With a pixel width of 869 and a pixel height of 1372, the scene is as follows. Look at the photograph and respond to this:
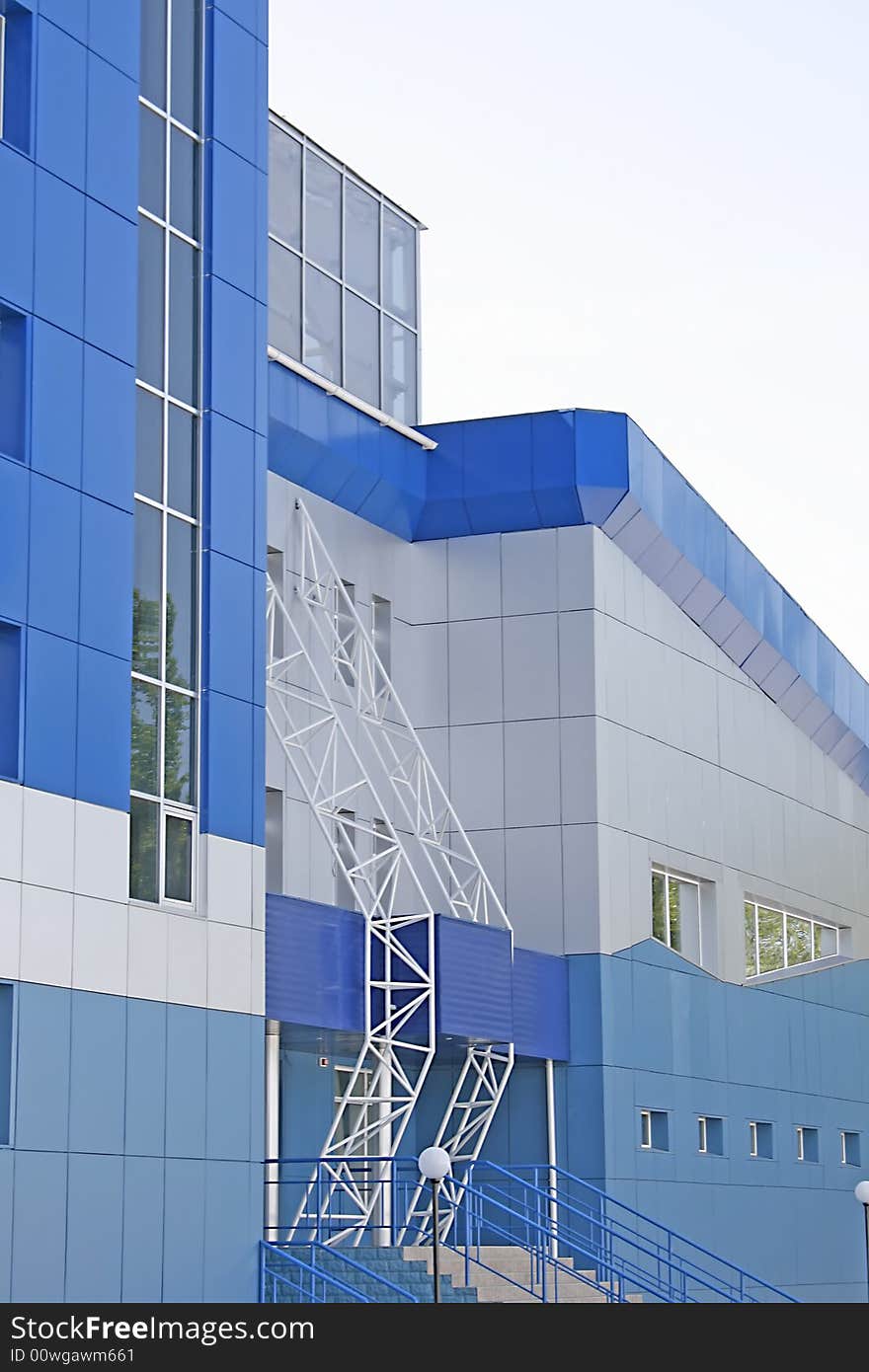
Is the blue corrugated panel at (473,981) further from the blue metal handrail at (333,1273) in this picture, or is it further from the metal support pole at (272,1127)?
the blue metal handrail at (333,1273)

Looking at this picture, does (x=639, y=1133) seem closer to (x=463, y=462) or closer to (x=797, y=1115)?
(x=797, y=1115)

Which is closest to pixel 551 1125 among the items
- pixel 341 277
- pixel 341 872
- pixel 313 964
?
pixel 341 872

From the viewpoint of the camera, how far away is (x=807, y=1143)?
35.0 meters

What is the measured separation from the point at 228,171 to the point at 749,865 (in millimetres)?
17165

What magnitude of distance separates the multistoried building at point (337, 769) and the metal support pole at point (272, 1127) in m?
0.12

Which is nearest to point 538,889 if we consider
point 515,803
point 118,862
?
point 515,803

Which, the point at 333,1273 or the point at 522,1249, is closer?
the point at 333,1273

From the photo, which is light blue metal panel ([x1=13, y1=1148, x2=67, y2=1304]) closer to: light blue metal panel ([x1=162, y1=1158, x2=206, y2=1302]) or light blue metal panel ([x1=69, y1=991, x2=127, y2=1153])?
light blue metal panel ([x1=69, y1=991, x2=127, y2=1153])

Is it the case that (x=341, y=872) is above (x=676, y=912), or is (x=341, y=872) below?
above

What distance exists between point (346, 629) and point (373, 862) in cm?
372

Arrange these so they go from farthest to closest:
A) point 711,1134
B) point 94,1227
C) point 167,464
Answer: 1. point 711,1134
2. point 167,464
3. point 94,1227

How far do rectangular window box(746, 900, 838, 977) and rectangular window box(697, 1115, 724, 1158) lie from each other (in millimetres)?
3004

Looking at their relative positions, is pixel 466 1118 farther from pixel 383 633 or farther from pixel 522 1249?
pixel 383 633

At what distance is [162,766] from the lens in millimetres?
19984
